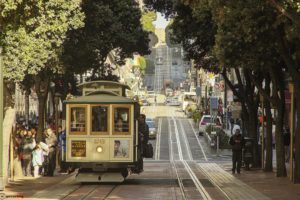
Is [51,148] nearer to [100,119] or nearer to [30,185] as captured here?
[100,119]

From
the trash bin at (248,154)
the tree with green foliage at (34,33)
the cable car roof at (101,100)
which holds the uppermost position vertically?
the tree with green foliage at (34,33)

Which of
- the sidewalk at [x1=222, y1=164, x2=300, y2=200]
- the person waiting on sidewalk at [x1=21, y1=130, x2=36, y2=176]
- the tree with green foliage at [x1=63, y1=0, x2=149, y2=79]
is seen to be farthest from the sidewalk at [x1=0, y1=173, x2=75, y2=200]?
the sidewalk at [x1=222, y1=164, x2=300, y2=200]

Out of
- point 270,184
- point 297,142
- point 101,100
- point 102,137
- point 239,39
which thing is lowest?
point 270,184

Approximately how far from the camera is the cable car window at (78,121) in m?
30.3

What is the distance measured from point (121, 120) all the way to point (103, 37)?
17.7 m

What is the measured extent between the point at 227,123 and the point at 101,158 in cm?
Answer: 4961

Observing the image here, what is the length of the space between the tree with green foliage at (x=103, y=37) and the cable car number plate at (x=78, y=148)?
27.2 feet

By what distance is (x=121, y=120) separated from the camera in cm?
3016

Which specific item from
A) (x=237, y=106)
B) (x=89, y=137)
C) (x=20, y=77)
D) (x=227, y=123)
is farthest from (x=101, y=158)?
(x=227, y=123)

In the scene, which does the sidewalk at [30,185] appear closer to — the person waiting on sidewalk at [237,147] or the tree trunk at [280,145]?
the person waiting on sidewalk at [237,147]

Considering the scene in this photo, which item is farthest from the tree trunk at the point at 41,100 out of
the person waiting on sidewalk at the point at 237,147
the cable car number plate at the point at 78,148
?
the cable car number plate at the point at 78,148

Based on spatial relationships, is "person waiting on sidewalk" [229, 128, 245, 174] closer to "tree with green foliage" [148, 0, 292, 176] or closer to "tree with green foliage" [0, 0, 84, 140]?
"tree with green foliage" [148, 0, 292, 176]

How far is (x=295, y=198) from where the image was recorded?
24703 mm

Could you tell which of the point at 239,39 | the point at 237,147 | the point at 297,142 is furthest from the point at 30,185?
the point at 237,147
